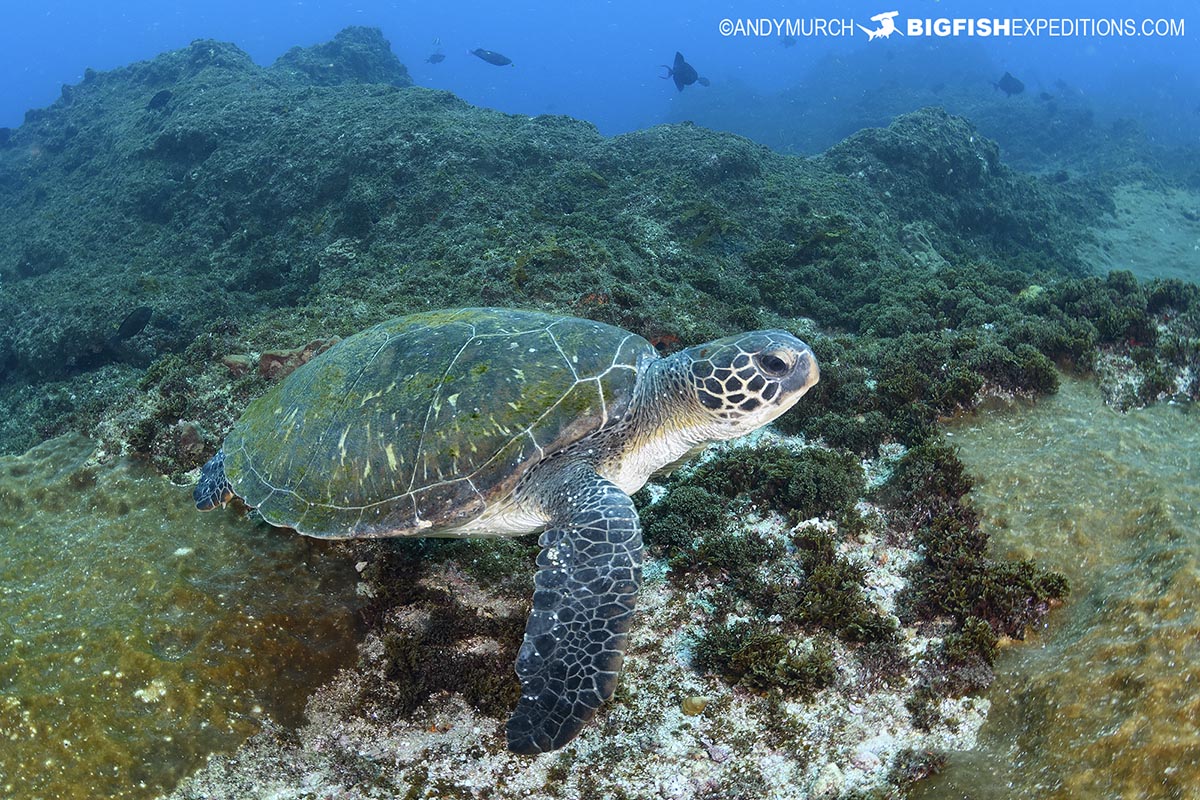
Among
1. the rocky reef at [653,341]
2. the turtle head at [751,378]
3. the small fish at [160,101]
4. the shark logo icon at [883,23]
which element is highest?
the shark logo icon at [883,23]

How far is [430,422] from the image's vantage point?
3.32 metres

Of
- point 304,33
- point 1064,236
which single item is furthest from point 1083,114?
point 304,33

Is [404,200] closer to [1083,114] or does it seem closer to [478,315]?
[478,315]

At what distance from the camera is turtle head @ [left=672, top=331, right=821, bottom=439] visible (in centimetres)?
340

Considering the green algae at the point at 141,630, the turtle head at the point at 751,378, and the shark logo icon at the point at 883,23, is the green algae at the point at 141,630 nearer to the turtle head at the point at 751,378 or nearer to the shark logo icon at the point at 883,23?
the turtle head at the point at 751,378

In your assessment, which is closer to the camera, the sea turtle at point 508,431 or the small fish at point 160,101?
the sea turtle at point 508,431

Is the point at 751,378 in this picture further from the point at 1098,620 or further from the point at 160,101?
the point at 160,101

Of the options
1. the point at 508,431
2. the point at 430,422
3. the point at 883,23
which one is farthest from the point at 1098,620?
the point at 883,23

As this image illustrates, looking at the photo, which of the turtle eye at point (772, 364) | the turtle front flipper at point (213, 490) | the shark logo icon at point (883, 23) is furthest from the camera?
the shark logo icon at point (883, 23)

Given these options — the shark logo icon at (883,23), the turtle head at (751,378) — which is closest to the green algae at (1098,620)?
the turtle head at (751,378)

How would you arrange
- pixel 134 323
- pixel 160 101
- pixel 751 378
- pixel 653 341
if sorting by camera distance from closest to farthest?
pixel 751 378
pixel 653 341
pixel 134 323
pixel 160 101

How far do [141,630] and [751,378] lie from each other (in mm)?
3361

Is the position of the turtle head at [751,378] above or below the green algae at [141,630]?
above

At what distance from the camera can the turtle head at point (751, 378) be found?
340 cm
